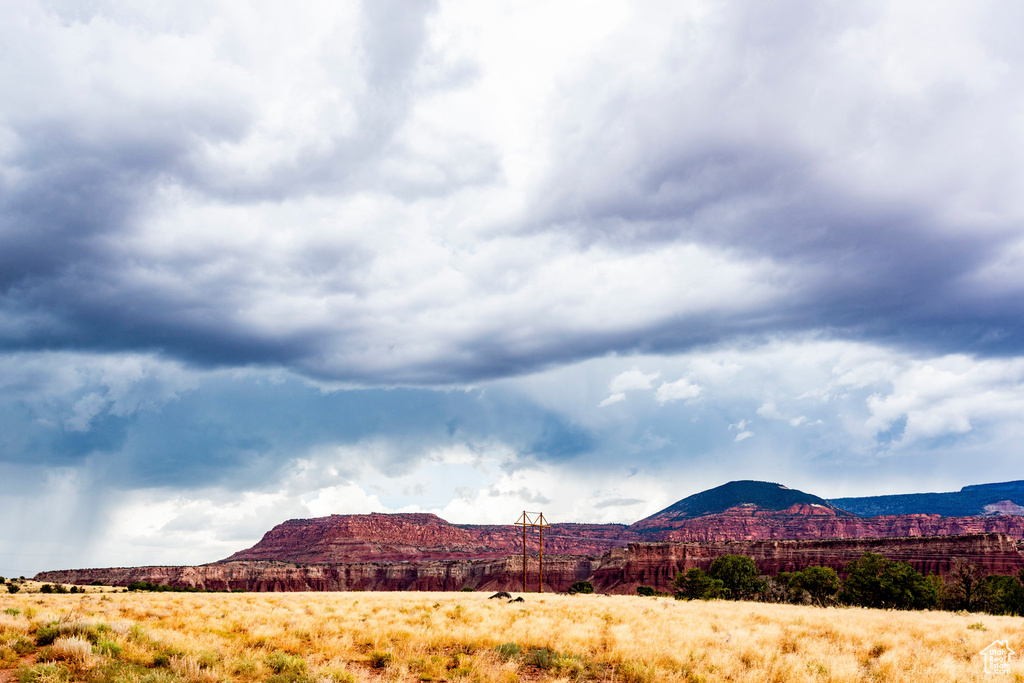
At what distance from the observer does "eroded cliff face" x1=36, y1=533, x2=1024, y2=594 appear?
4569 inches

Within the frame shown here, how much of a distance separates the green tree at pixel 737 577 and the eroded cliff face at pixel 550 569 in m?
43.4

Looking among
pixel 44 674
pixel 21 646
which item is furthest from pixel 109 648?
pixel 21 646

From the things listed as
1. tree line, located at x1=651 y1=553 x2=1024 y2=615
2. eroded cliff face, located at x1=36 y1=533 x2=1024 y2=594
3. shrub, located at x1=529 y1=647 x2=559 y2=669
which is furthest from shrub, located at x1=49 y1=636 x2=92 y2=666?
eroded cliff face, located at x1=36 y1=533 x2=1024 y2=594

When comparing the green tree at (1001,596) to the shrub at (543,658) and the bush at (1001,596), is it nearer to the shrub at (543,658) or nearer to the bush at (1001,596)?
the bush at (1001,596)

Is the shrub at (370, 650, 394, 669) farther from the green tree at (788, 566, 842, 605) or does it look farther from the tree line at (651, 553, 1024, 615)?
the green tree at (788, 566, 842, 605)

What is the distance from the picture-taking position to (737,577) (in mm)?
80938

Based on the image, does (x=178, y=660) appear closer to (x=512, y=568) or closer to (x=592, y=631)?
(x=592, y=631)

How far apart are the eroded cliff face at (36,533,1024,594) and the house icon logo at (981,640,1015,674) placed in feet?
349

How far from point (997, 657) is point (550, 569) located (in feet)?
501

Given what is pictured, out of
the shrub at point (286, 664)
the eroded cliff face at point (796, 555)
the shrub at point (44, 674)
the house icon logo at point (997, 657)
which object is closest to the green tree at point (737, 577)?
the eroded cliff face at point (796, 555)

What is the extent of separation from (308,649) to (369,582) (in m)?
166

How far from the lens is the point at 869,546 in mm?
116688

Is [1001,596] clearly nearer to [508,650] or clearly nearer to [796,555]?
[508,650]

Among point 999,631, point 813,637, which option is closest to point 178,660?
point 813,637
